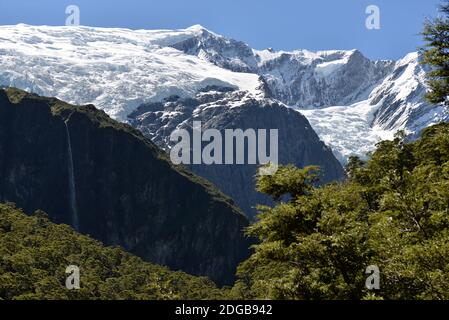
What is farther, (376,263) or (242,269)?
(242,269)

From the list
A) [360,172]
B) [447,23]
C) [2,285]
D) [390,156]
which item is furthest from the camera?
[2,285]

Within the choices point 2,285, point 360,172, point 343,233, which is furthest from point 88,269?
point 343,233

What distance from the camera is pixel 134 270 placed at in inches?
5561

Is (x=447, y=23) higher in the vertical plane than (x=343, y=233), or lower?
higher

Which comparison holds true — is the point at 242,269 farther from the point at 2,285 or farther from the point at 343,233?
the point at 2,285

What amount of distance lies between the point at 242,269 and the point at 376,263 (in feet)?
30.3

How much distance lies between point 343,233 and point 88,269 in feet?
334
